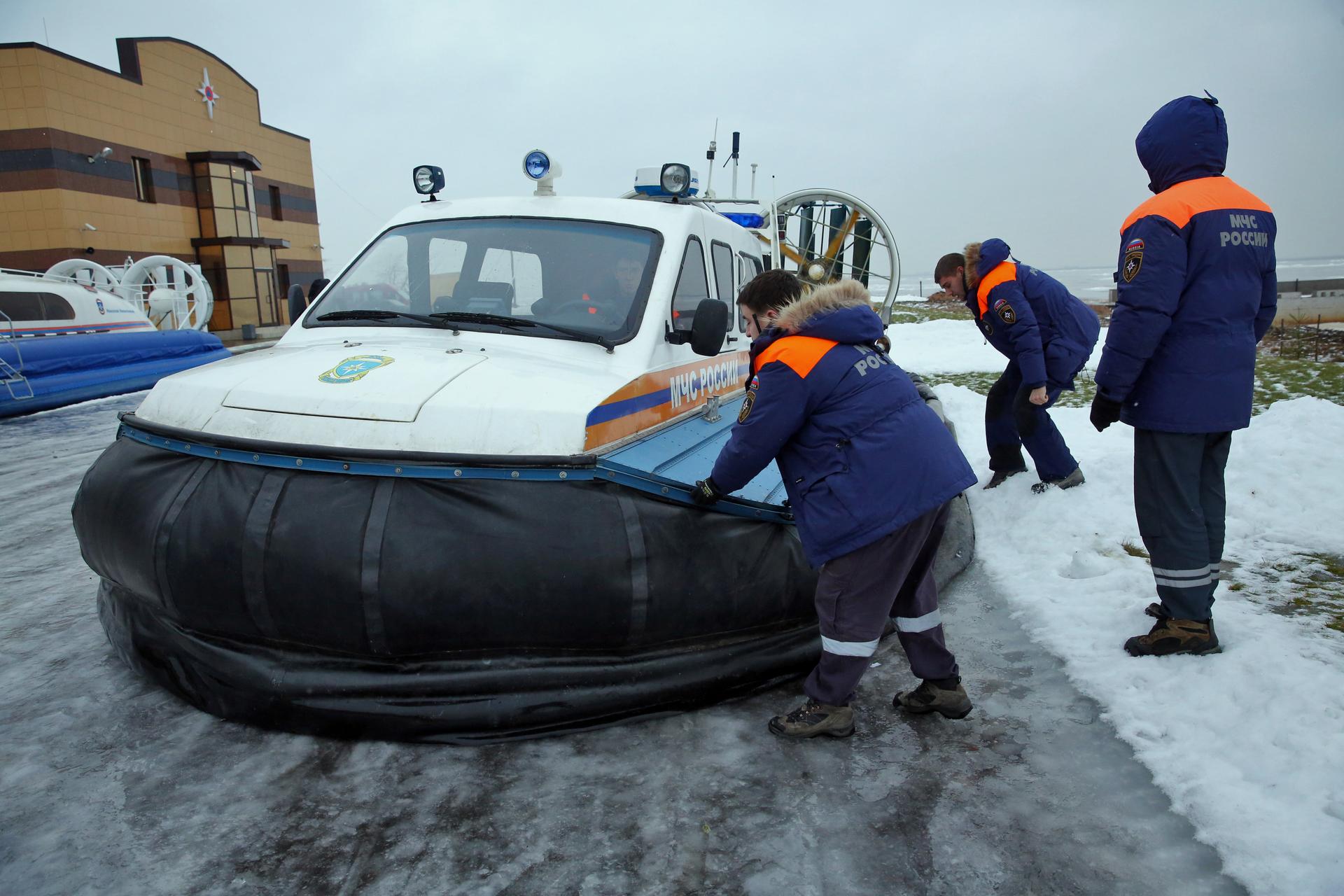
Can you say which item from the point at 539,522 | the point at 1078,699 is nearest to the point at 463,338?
the point at 539,522

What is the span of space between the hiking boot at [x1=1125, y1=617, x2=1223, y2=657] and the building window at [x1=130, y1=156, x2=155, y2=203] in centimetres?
2483

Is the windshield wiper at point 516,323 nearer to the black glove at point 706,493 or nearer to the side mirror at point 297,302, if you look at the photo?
the black glove at point 706,493

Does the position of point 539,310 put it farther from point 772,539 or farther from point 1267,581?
point 1267,581

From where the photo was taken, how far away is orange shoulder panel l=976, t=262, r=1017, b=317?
4.62 m

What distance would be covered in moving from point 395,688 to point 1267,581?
3491mm

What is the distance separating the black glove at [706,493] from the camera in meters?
2.62

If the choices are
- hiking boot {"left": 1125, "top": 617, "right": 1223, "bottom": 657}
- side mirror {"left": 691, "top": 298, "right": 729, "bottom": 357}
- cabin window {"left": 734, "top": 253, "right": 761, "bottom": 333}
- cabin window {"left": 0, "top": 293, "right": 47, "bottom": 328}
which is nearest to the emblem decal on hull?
side mirror {"left": 691, "top": 298, "right": 729, "bottom": 357}

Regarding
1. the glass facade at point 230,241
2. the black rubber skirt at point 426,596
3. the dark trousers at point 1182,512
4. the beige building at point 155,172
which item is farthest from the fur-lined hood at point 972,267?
the glass facade at point 230,241

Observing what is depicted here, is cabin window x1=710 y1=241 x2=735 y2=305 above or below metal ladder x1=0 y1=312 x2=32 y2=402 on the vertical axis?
above

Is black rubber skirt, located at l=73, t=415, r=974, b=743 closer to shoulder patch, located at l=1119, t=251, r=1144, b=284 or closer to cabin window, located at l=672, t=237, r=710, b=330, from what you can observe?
cabin window, located at l=672, t=237, r=710, b=330

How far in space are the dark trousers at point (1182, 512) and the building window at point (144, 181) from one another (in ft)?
80.9

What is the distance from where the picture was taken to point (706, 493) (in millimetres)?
2627

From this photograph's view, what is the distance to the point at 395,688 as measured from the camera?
2.47 m

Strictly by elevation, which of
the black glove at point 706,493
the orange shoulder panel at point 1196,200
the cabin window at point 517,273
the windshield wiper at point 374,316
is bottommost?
the black glove at point 706,493
